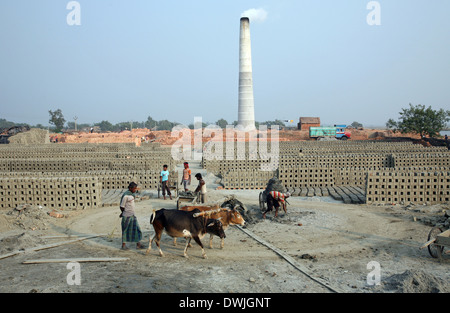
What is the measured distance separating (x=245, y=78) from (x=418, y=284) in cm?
3868

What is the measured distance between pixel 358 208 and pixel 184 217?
669 centimetres

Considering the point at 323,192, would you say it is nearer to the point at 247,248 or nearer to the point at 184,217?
the point at 247,248

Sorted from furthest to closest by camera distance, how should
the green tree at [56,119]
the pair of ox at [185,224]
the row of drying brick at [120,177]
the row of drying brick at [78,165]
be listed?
the green tree at [56,119] < the row of drying brick at [78,165] < the row of drying brick at [120,177] < the pair of ox at [185,224]

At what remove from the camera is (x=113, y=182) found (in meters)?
14.7

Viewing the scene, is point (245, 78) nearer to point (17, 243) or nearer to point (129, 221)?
point (129, 221)

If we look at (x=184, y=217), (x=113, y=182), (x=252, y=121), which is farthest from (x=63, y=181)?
(x=252, y=121)

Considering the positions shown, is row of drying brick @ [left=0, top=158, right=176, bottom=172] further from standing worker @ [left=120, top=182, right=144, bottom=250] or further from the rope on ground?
standing worker @ [left=120, top=182, right=144, bottom=250]

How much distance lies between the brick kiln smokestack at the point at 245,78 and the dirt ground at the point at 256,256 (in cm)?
3315

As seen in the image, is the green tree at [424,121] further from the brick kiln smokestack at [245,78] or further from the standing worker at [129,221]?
the standing worker at [129,221]

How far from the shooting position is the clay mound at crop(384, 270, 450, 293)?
5.49 metres

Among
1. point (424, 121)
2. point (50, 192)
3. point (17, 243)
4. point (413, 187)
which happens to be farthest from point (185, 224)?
point (424, 121)

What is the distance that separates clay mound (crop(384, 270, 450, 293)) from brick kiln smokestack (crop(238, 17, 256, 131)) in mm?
38441

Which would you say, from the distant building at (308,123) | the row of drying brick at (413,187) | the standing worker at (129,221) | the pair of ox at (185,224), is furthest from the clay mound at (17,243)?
the distant building at (308,123)

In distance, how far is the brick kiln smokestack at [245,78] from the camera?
4234 cm
